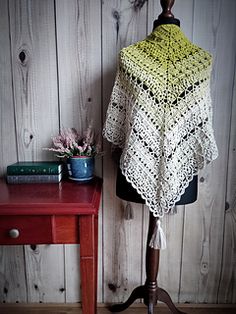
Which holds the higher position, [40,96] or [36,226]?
[40,96]

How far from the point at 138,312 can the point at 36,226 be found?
2.48 ft

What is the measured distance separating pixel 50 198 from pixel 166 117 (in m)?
0.48

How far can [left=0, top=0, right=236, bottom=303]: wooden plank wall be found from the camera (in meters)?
1.03

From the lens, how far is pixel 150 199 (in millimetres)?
819

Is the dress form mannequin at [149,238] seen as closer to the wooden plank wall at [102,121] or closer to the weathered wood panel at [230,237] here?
the wooden plank wall at [102,121]

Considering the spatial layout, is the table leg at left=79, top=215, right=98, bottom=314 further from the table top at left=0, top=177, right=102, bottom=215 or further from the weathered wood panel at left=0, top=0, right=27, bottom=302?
the weathered wood panel at left=0, top=0, right=27, bottom=302

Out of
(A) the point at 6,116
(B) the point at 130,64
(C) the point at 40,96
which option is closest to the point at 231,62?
(B) the point at 130,64

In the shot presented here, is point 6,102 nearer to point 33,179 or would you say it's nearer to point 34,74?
point 34,74

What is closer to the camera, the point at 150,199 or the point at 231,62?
the point at 150,199

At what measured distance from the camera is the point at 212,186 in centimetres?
113

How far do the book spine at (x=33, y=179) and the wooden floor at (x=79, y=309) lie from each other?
2.27 ft

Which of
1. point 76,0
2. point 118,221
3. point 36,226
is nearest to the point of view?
point 36,226

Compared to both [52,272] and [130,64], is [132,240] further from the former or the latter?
[130,64]

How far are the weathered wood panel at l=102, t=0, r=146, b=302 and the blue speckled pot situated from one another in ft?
0.45
